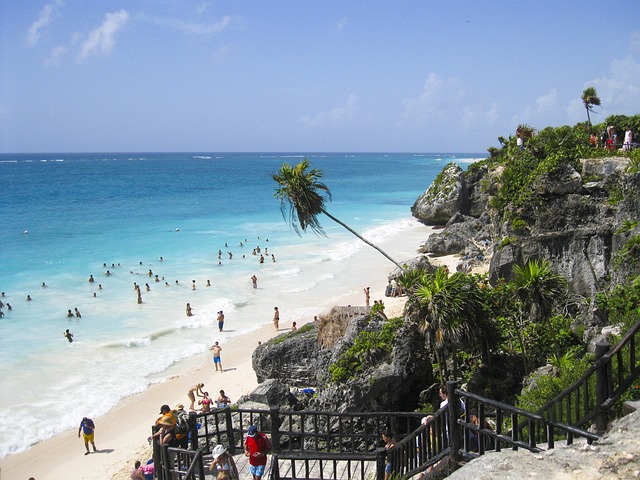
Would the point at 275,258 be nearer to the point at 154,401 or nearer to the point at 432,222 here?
the point at 432,222

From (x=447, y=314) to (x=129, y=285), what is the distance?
93.2ft

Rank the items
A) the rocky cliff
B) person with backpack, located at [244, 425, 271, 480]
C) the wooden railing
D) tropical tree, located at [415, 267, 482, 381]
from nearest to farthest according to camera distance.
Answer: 1. the wooden railing
2. person with backpack, located at [244, 425, 271, 480]
3. tropical tree, located at [415, 267, 482, 381]
4. the rocky cliff

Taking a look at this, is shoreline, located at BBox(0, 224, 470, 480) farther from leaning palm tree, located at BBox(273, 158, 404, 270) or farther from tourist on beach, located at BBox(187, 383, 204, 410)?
leaning palm tree, located at BBox(273, 158, 404, 270)

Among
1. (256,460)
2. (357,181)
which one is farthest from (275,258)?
(357,181)

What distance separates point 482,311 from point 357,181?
110500mm

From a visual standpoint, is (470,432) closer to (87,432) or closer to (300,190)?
(300,190)

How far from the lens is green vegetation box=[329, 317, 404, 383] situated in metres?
14.0

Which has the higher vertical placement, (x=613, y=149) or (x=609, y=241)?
(x=613, y=149)

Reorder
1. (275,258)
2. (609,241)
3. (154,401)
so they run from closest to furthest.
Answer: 1. (609,241)
2. (154,401)
3. (275,258)

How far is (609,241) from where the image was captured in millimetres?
16219

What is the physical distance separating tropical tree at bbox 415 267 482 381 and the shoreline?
28.6ft

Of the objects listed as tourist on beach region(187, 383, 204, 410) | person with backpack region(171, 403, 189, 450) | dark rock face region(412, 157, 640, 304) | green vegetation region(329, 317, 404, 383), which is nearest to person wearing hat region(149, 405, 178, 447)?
person with backpack region(171, 403, 189, 450)

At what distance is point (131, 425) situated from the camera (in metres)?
18.4

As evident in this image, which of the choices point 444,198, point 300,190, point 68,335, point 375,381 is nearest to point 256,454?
point 375,381
